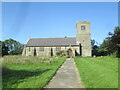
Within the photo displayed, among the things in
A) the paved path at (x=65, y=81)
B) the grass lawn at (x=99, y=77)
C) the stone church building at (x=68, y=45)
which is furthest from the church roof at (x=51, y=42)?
the paved path at (x=65, y=81)

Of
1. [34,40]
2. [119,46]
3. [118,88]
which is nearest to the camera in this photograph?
[118,88]

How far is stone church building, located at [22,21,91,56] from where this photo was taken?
1933 inches

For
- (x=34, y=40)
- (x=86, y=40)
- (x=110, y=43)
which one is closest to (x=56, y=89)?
(x=110, y=43)

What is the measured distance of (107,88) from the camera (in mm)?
5680

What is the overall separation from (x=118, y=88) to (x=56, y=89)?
228 cm

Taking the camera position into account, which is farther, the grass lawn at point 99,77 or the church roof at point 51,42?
the church roof at point 51,42

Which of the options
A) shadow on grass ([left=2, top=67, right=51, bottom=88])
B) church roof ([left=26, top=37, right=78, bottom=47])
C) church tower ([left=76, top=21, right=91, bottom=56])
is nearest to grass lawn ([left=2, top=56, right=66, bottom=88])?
shadow on grass ([left=2, top=67, right=51, bottom=88])

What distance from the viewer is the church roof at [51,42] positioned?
5025 cm

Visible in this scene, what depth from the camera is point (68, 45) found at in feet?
162

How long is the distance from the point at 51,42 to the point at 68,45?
637 cm

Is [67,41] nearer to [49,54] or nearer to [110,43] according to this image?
[49,54]

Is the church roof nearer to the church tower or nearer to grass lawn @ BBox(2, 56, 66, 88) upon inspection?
the church tower

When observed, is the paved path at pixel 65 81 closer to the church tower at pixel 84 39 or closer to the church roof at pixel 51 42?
the church roof at pixel 51 42

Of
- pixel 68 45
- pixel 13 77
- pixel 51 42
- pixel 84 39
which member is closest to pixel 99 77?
pixel 13 77
